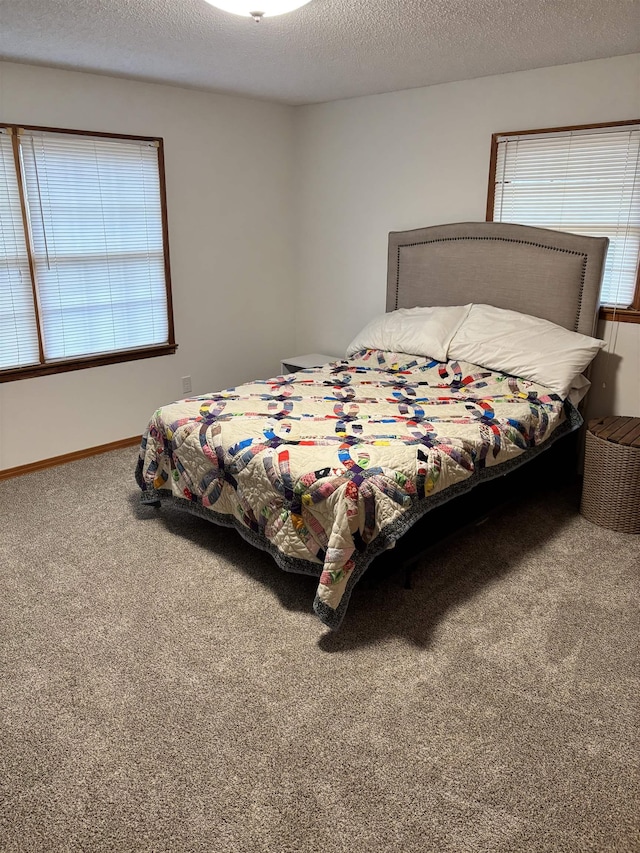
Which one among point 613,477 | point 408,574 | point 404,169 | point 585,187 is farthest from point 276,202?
point 408,574

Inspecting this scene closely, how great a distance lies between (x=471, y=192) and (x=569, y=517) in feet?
6.96

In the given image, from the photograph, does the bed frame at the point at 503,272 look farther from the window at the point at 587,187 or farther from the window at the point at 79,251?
the window at the point at 79,251

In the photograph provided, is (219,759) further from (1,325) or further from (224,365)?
(224,365)

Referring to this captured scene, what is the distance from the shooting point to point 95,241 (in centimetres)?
400

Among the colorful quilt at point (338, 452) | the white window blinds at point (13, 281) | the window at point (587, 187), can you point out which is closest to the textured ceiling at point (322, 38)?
the window at point (587, 187)

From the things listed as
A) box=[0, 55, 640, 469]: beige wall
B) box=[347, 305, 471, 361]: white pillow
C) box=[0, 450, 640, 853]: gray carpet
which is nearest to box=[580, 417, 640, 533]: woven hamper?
box=[0, 450, 640, 853]: gray carpet

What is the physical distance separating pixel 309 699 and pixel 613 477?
6.28ft

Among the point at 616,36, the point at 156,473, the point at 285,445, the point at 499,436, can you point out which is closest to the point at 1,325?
the point at 156,473

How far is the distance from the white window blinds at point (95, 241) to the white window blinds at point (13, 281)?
70 mm

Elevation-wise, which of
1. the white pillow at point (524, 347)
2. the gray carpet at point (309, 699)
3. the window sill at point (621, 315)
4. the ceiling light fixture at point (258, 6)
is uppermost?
the ceiling light fixture at point (258, 6)

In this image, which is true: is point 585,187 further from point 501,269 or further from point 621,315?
point 621,315

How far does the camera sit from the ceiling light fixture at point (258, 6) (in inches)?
90.0

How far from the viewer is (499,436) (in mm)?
2938

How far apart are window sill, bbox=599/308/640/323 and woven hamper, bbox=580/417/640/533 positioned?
62 centimetres
